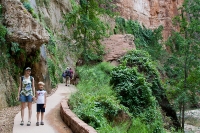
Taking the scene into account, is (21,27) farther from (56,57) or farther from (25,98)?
(56,57)

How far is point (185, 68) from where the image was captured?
71.2 feet

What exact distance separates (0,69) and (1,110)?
1977 millimetres

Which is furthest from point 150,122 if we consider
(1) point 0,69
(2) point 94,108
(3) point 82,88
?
(1) point 0,69

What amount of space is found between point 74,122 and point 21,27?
5850mm

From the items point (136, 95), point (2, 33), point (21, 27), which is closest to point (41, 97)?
point (2, 33)

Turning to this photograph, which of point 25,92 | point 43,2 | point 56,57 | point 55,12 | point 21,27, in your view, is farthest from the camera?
point 55,12

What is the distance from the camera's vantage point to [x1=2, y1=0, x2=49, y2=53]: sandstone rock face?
1162 cm

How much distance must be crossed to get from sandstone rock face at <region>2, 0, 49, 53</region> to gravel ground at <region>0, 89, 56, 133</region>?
2.89m

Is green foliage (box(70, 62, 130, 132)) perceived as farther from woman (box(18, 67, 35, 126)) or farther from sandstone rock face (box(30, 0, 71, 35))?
sandstone rock face (box(30, 0, 71, 35))

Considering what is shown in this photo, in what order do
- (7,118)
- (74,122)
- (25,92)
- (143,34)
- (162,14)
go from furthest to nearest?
(162,14) < (143,34) < (7,118) < (25,92) < (74,122)

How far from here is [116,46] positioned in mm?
22297

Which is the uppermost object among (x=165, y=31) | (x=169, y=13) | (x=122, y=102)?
(x=169, y=13)

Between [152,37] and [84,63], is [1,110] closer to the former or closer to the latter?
[84,63]

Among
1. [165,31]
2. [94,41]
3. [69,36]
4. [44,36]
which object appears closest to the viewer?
[44,36]
